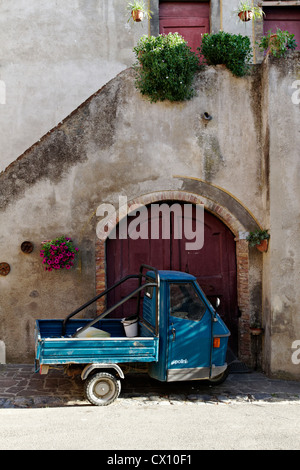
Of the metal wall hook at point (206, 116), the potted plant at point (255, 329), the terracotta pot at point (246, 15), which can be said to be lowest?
the potted plant at point (255, 329)

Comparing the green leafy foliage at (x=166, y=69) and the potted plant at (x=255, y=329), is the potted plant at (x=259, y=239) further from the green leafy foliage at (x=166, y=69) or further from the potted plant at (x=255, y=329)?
the green leafy foliage at (x=166, y=69)

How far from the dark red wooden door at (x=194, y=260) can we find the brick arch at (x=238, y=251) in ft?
0.83

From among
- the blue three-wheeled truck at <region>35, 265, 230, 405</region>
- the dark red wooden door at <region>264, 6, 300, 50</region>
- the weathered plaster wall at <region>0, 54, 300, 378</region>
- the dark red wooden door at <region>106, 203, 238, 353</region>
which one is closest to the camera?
the blue three-wheeled truck at <region>35, 265, 230, 405</region>

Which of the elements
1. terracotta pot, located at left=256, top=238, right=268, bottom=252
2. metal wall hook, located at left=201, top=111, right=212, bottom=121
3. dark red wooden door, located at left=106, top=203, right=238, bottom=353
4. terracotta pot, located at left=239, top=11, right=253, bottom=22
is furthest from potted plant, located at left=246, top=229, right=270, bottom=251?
terracotta pot, located at left=239, top=11, right=253, bottom=22

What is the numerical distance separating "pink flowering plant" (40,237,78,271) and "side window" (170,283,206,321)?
7.19 feet

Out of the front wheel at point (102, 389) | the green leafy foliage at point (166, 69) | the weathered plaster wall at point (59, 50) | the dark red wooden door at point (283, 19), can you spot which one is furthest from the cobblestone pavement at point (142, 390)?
the dark red wooden door at point (283, 19)

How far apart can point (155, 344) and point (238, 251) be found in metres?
2.94

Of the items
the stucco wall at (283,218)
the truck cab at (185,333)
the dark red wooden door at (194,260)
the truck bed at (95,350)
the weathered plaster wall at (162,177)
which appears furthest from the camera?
the dark red wooden door at (194,260)

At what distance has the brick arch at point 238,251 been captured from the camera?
8.48 metres

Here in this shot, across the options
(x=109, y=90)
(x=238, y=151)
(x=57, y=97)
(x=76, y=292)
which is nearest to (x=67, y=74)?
(x=57, y=97)


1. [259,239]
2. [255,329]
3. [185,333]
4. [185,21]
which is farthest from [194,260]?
[185,21]

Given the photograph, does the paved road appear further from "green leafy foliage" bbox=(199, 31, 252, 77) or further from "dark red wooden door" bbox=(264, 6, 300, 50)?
"dark red wooden door" bbox=(264, 6, 300, 50)

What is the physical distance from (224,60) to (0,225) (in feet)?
16.8

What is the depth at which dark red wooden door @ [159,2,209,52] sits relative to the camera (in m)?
11.5
